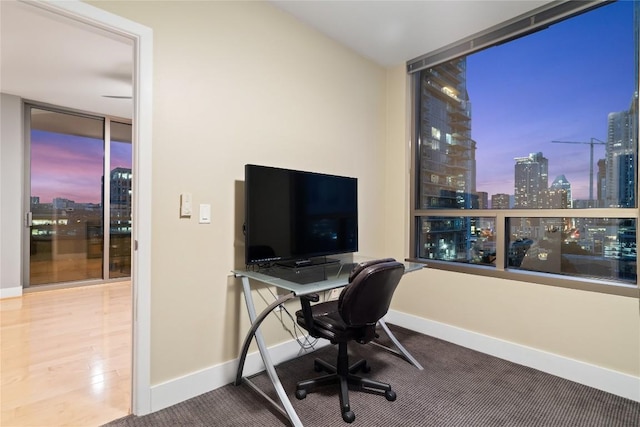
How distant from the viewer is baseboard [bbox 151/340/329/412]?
1900 millimetres

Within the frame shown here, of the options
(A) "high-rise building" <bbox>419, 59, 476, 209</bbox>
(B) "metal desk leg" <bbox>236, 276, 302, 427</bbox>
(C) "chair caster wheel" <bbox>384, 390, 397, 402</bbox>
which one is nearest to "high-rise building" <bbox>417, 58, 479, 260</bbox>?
(A) "high-rise building" <bbox>419, 59, 476, 209</bbox>

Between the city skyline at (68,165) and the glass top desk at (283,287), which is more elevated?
the city skyline at (68,165)

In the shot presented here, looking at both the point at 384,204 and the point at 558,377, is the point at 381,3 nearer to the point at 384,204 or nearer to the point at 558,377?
the point at 384,204

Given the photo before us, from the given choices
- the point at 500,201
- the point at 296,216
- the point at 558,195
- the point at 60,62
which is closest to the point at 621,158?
the point at 558,195

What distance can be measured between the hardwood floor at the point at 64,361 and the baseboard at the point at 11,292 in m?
0.09

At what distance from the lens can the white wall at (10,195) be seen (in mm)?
4238

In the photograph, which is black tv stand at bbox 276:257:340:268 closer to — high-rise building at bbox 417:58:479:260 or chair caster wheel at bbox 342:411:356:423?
chair caster wheel at bbox 342:411:356:423

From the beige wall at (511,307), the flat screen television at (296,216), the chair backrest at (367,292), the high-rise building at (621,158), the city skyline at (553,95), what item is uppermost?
the city skyline at (553,95)

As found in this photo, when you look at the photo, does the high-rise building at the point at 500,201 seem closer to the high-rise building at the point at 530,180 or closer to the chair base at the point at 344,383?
the high-rise building at the point at 530,180

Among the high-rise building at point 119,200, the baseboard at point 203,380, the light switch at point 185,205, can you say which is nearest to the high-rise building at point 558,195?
the baseboard at point 203,380

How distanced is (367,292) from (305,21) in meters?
2.30

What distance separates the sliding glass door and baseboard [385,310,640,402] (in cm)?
495

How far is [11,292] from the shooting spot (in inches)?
167

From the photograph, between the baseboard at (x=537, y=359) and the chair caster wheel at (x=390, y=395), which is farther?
the baseboard at (x=537, y=359)
